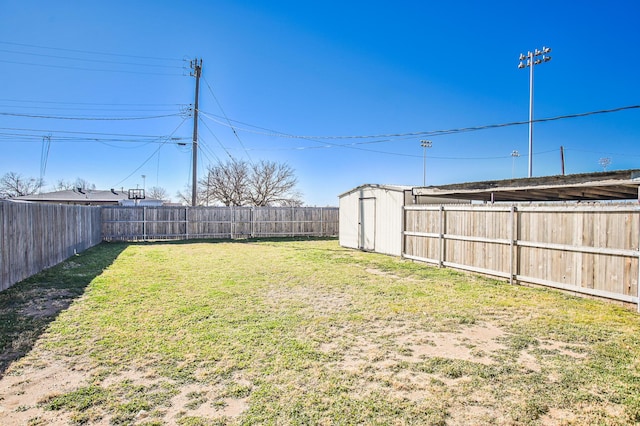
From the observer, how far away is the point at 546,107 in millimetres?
19203

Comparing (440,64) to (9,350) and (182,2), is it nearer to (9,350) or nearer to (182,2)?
(182,2)

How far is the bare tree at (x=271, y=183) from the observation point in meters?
29.4

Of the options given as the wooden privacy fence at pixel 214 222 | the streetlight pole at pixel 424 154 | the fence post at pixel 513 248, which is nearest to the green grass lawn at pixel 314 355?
the fence post at pixel 513 248

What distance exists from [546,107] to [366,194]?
14176mm

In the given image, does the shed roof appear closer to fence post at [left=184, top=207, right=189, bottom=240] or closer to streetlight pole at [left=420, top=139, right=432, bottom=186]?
fence post at [left=184, top=207, right=189, bottom=240]

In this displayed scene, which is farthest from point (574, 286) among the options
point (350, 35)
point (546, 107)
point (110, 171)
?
point (110, 171)

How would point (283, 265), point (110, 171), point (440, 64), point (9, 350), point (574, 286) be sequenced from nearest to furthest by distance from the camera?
point (9, 350), point (574, 286), point (283, 265), point (440, 64), point (110, 171)

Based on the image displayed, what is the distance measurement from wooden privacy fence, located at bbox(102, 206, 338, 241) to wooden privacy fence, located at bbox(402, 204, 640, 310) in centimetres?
980

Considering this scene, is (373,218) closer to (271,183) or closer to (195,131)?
(195,131)

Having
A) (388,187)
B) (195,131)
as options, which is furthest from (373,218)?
(195,131)

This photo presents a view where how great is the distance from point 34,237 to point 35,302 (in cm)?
289

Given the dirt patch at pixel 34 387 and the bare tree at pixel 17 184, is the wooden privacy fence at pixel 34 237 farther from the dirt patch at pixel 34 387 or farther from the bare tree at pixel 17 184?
the bare tree at pixel 17 184

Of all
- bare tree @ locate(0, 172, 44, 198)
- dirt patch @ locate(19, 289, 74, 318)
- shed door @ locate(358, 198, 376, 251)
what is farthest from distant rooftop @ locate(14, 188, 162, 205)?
dirt patch @ locate(19, 289, 74, 318)

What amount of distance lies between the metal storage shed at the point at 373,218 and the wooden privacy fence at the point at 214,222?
4565mm
